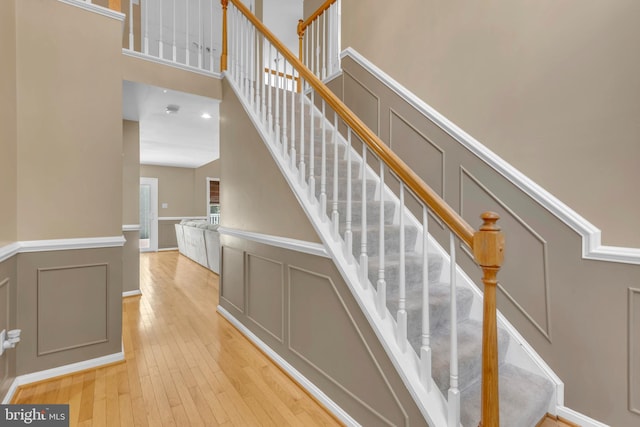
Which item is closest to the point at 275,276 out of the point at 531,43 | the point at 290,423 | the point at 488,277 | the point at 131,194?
the point at 290,423

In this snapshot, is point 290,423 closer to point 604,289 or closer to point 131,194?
point 604,289

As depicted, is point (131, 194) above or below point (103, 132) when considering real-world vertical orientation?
below

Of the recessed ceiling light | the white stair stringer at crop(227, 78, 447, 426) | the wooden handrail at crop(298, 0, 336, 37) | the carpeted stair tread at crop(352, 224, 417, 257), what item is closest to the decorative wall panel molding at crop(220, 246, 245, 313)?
the white stair stringer at crop(227, 78, 447, 426)

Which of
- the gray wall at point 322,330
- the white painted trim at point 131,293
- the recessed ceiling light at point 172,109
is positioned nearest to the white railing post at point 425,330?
the gray wall at point 322,330

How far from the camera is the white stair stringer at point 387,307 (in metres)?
1.25

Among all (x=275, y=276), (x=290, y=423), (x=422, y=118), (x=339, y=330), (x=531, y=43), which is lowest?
(x=290, y=423)

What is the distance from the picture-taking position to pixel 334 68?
3.31 metres

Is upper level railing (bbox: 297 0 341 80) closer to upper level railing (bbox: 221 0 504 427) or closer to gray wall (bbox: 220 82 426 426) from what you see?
upper level railing (bbox: 221 0 504 427)

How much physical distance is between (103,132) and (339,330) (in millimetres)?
2173

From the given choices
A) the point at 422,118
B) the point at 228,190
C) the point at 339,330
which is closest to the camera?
the point at 339,330

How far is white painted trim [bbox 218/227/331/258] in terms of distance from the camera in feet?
5.97

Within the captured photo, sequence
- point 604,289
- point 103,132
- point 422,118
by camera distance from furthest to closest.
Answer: point 422,118
point 103,132
point 604,289

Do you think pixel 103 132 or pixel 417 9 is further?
pixel 417 9

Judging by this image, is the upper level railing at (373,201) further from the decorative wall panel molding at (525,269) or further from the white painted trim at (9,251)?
the white painted trim at (9,251)
